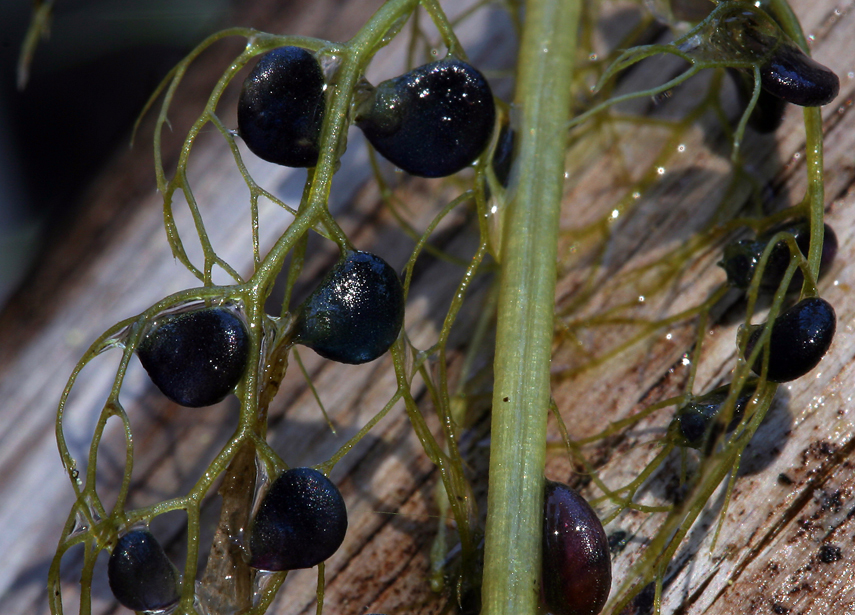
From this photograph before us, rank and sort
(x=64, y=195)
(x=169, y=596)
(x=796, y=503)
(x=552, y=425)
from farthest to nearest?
(x=64, y=195) < (x=552, y=425) < (x=796, y=503) < (x=169, y=596)

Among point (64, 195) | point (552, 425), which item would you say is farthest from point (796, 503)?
point (64, 195)

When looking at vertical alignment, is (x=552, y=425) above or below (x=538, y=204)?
below

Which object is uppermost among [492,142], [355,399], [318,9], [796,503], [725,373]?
[318,9]

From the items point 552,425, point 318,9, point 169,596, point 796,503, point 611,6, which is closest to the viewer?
point 169,596

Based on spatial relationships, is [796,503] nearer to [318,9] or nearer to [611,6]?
[611,6]

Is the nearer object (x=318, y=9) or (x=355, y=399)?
(x=355, y=399)
